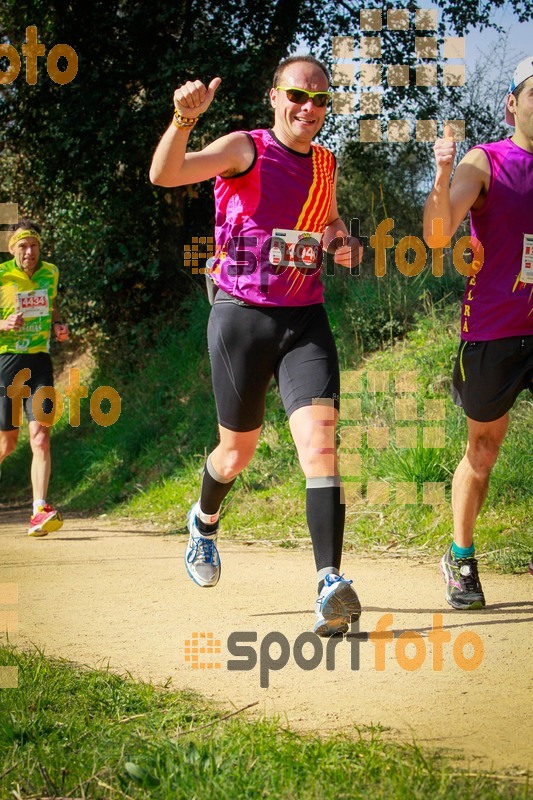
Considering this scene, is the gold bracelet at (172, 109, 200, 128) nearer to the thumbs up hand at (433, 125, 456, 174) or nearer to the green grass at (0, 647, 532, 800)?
the thumbs up hand at (433, 125, 456, 174)

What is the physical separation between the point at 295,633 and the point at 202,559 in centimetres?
78

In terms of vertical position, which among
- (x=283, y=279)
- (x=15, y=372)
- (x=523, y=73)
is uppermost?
(x=523, y=73)

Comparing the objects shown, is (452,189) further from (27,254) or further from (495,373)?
(27,254)

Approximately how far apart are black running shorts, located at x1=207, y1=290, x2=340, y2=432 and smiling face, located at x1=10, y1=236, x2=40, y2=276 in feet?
14.6

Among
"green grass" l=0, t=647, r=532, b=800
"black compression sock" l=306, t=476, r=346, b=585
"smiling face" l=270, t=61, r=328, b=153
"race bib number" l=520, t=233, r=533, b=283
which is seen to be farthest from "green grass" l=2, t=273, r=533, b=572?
"green grass" l=0, t=647, r=532, b=800

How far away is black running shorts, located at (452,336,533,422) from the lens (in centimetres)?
447

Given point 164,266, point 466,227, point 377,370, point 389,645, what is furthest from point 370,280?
point 389,645

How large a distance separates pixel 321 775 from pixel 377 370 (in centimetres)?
648

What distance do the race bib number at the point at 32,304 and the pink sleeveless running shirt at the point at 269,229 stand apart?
4.32 m

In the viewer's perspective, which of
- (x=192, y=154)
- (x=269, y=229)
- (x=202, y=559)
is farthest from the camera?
(x=202, y=559)

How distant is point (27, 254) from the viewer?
27.6 ft

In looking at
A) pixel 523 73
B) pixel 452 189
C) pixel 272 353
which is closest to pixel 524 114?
pixel 523 73

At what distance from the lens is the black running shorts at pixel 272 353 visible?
13.8ft

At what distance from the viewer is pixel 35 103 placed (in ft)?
42.4
